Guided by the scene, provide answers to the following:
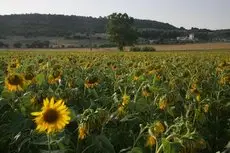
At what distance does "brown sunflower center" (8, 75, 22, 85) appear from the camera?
4.64m

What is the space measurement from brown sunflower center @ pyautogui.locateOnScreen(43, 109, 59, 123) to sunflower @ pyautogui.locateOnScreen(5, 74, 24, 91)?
5.11 feet

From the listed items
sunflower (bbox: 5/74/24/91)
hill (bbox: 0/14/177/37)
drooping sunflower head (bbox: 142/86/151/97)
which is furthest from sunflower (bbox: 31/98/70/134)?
hill (bbox: 0/14/177/37)

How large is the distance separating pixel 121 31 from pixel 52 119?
79.5 meters

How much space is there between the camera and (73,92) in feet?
17.3

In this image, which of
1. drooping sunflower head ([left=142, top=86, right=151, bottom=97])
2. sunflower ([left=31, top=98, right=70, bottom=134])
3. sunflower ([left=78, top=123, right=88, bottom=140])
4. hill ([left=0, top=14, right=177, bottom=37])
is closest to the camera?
sunflower ([left=31, top=98, right=70, bottom=134])

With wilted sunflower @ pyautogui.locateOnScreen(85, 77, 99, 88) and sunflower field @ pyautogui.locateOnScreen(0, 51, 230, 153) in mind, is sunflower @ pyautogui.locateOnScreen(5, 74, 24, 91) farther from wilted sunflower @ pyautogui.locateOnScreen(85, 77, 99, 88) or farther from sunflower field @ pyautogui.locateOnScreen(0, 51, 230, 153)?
wilted sunflower @ pyautogui.locateOnScreen(85, 77, 99, 88)

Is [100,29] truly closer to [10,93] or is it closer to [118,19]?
[118,19]

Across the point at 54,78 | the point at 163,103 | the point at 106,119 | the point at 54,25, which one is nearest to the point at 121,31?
the point at 54,25

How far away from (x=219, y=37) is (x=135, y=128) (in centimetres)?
10880

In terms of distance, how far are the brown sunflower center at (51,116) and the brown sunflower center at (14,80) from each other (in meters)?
1.63

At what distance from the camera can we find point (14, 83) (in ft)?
15.2

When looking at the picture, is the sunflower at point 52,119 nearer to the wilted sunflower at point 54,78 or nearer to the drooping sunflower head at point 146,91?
the drooping sunflower head at point 146,91

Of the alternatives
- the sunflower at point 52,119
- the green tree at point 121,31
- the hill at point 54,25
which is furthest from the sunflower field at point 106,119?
the hill at point 54,25

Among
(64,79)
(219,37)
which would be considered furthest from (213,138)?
(219,37)
